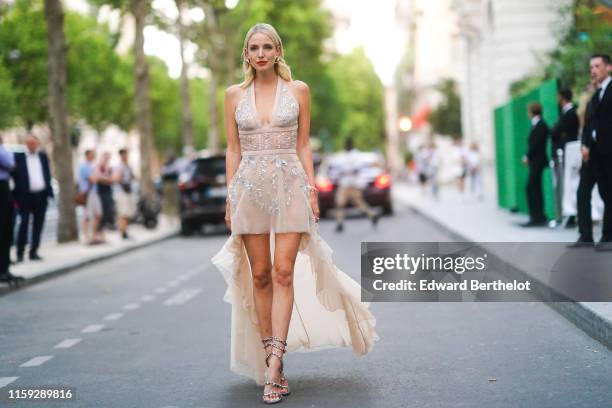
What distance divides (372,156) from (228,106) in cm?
2350

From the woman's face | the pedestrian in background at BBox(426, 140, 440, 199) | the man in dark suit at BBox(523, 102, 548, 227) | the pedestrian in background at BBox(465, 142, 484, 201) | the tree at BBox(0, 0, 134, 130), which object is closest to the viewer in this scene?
the woman's face

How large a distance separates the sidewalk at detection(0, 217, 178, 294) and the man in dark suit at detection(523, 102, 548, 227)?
7.25 metres

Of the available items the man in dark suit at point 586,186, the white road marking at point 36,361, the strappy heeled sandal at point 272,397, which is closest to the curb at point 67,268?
the white road marking at point 36,361

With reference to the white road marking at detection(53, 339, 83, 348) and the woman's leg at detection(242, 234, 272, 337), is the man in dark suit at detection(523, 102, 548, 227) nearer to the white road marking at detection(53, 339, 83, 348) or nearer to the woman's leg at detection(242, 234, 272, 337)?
the white road marking at detection(53, 339, 83, 348)

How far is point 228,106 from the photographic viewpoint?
634cm

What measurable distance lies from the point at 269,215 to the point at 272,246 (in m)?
0.50

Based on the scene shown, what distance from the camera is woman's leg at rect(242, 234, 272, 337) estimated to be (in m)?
6.38

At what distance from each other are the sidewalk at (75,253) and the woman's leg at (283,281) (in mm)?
7871

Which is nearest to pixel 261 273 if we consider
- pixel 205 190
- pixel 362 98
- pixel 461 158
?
pixel 205 190

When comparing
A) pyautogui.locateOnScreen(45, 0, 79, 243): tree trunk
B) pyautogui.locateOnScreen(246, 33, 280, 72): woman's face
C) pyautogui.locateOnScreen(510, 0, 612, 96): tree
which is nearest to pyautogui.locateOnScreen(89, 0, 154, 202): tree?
pyautogui.locateOnScreen(45, 0, 79, 243): tree trunk

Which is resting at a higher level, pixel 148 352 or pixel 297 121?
pixel 297 121

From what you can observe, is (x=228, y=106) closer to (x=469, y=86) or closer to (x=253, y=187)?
(x=253, y=187)

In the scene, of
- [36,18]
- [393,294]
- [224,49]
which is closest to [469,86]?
[224,49]

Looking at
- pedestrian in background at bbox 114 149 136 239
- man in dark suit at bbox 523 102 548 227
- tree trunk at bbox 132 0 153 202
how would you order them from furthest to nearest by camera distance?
tree trunk at bbox 132 0 153 202, pedestrian in background at bbox 114 149 136 239, man in dark suit at bbox 523 102 548 227
